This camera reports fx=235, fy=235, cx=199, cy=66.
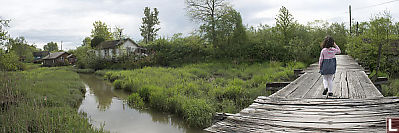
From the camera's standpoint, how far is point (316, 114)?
3.96 meters

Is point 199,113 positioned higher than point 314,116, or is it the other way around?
point 314,116

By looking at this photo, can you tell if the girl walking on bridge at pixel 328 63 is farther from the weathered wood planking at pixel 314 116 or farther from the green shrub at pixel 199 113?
the green shrub at pixel 199 113

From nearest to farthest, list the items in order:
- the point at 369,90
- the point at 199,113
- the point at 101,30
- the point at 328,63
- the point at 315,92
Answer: the point at 328,63
the point at 369,90
the point at 315,92
the point at 199,113
the point at 101,30

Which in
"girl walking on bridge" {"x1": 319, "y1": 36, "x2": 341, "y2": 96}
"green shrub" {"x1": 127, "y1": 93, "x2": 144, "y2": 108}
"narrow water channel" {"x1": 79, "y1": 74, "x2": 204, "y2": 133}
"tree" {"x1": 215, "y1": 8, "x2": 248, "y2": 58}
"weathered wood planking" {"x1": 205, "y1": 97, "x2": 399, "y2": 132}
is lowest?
"narrow water channel" {"x1": 79, "y1": 74, "x2": 204, "y2": 133}

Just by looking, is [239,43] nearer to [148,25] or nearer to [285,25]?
[285,25]

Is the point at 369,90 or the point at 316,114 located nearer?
the point at 316,114

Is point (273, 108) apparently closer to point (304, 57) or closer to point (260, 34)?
point (304, 57)

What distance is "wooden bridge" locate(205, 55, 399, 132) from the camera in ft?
11.1

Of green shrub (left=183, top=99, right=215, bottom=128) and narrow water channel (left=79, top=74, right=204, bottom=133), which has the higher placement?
green shrub (left=183, top=99, right=215, bottom=128)

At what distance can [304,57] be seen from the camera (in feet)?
55.9

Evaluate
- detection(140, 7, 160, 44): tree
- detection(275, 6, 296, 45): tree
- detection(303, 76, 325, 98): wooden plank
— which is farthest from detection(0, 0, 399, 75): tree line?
detection(140, 7, 160, 44): tree

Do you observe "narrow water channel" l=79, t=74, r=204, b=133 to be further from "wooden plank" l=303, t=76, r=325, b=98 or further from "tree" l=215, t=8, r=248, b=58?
"tree" l=215, t=8, r=248, b=58

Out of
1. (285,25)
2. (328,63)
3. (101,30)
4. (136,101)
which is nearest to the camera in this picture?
(328,63)

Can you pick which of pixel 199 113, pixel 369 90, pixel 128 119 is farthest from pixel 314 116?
pixel 128 119
